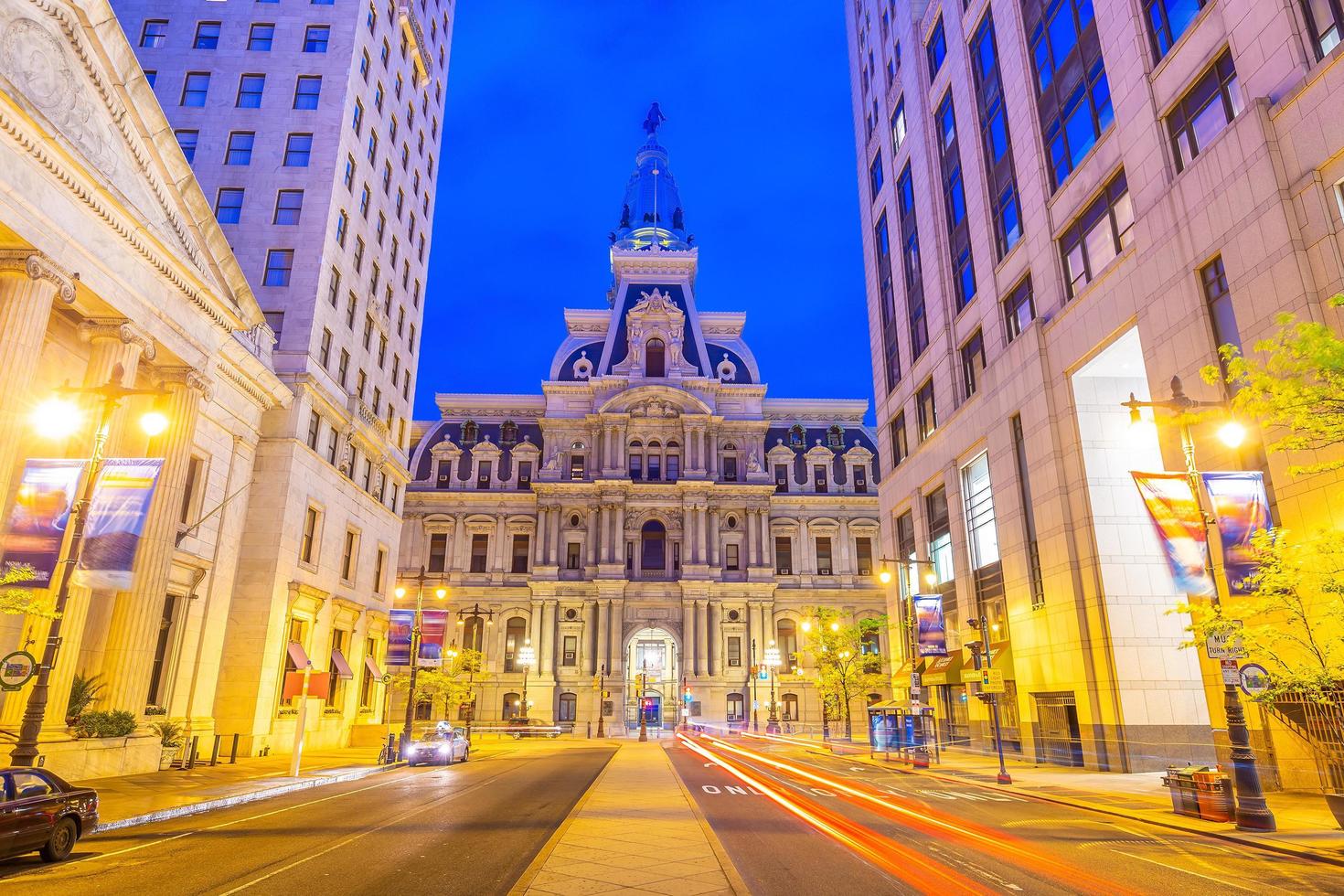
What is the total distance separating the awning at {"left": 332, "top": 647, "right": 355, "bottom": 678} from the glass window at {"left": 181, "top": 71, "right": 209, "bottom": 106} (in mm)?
27050

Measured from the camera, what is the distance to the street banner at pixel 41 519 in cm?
1564

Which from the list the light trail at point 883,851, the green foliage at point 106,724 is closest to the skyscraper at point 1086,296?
the light trail at point 883,851

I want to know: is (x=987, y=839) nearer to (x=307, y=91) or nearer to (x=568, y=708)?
(x=307, y=91)

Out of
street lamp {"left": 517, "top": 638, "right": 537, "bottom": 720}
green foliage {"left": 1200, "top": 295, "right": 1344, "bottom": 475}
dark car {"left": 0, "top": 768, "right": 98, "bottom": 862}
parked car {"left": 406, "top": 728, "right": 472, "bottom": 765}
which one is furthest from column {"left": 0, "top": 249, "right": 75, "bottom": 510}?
street lamp {"left": 517, "top": 638, "right": 537, "bottom": 720}

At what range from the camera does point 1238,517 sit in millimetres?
14820

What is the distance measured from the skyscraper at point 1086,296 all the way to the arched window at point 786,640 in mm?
23532

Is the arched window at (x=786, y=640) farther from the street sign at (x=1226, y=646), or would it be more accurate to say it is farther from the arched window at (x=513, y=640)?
the street sign at (x=1226, y=646)

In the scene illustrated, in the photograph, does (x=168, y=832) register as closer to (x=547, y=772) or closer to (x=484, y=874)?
(x=484, y=874)

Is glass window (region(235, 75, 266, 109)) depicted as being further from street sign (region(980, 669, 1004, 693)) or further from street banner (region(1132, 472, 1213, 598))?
street banner (region(1132, 472, 1213, 598))

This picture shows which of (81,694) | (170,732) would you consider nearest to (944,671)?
(170,732)

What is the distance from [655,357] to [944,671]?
151 feet

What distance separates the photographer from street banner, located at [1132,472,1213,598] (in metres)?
15.0

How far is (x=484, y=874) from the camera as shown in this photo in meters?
10.0

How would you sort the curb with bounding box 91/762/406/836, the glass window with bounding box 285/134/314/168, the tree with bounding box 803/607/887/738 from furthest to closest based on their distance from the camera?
the tree with bounding box 803/607/887/738
the glass window with bounding box 285/134/314/168
the curb with bounding box 91/762/406/836
